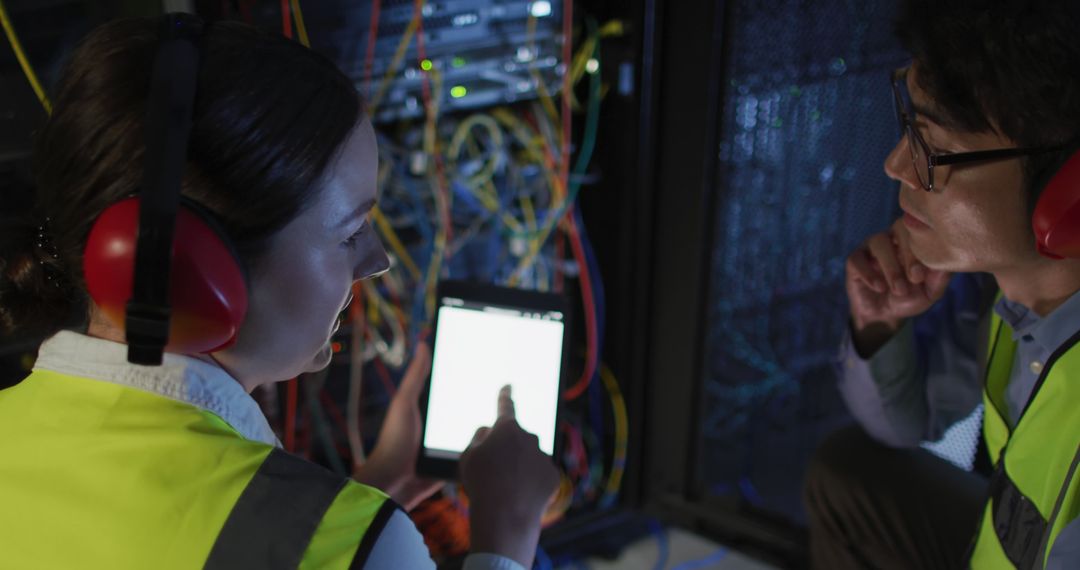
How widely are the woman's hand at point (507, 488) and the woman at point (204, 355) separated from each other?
0.60 ft

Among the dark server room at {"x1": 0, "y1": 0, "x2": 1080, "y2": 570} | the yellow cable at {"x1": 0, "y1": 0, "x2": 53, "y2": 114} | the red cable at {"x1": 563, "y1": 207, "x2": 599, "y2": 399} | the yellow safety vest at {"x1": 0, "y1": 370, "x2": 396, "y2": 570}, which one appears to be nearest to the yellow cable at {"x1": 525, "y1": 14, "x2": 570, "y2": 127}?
the dark server room at {"x1": 0, "y1": 0, "x2": 1080, "y2": 570}

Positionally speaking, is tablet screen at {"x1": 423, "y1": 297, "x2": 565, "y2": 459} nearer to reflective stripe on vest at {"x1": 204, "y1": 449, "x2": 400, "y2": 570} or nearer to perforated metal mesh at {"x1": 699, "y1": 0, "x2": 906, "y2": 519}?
perforated metal mesh at {"x1": 699, "y1": 0, "x2": 906, "y2": 519}

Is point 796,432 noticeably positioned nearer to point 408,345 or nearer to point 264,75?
point 408,345

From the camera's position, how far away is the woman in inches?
24.5

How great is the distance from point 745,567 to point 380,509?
4.27 ft

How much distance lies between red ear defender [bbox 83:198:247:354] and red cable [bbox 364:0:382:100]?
784 millimetres

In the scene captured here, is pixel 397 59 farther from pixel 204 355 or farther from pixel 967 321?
pixel 967 321

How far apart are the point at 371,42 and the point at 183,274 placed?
83cm

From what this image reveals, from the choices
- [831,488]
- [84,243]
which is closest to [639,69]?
[831,488]

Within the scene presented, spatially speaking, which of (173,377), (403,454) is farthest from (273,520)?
(403,454)

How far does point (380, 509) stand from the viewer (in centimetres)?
65

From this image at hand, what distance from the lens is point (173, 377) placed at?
69cm

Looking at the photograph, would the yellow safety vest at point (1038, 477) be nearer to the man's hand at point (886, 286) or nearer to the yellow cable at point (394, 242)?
the man's hand at point (886, 286)

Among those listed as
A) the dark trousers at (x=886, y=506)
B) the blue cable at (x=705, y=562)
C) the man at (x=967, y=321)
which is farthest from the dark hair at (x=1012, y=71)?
the blue cable at (x=705, y=562)
